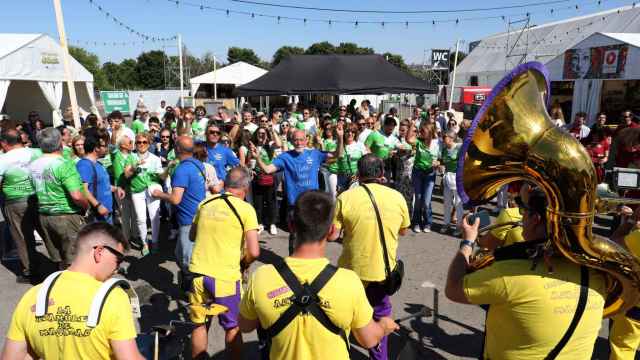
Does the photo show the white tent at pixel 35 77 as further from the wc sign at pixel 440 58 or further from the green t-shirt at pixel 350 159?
the wc sign at pixel 440 58

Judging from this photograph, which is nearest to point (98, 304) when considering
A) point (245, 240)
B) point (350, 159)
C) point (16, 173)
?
point (245, 240)

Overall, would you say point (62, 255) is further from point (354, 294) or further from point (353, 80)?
point (353, 80)

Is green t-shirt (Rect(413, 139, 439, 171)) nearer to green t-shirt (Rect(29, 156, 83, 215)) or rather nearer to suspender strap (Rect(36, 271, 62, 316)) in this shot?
green t-shirt (Rect(29, 156, 83, 215))

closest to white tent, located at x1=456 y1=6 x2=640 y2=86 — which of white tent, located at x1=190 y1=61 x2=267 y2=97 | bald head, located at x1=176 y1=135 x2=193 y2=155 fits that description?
white tent, located at x1=190 y1=61 x2=267 y2=97

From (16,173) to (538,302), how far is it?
554 cm

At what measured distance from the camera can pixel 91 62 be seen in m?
58.7

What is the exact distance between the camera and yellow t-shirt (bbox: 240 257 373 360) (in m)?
1.88

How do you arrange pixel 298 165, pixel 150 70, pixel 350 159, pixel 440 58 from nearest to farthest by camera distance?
1. pixel 298 165
2. pixel 350 159
3. pixel 440 58
4. pixel 150 70

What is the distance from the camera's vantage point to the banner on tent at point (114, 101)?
20.3 meters

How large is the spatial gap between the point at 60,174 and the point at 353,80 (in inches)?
354

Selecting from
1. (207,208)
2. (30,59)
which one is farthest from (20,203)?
(30,59)

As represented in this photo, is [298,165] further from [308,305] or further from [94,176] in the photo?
[308,305]

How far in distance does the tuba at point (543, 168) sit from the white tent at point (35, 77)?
15.7 metres

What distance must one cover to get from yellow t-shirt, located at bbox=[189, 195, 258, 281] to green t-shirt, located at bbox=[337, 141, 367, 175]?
4.22m
